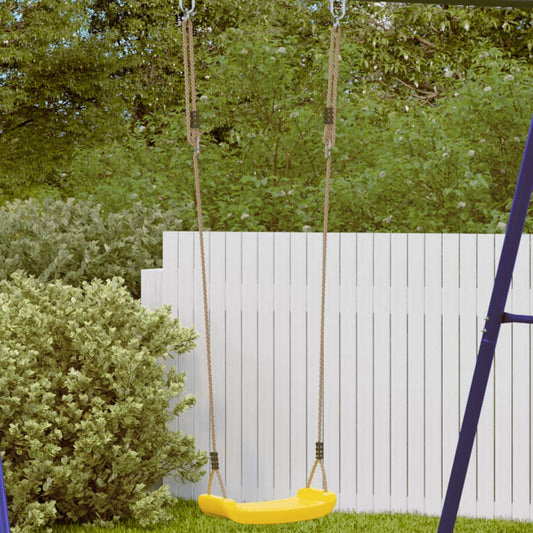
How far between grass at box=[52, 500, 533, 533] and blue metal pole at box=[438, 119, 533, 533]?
1578 millimetres

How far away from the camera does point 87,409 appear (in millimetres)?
4738

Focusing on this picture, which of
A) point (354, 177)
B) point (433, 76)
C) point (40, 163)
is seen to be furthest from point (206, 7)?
point (354, 177)

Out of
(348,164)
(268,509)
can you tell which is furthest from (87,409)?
(348,164)

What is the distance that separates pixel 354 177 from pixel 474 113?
1.11 metres

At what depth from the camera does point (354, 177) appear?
24.0 ft

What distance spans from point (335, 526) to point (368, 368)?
2.94ft

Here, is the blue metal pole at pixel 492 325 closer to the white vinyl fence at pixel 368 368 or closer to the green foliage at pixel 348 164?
the white vinyl fence at pixel 368 368

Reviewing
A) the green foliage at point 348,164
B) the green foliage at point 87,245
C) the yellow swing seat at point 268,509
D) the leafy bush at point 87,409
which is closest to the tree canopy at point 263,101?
the green foliage at point 348,164

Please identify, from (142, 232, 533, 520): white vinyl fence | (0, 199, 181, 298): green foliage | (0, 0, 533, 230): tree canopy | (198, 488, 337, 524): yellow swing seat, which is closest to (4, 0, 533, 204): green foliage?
(0, 0, 533, 230): tree canopy

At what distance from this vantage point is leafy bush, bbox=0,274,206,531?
4.51 meters

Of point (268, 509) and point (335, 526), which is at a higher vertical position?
point (268, 509)

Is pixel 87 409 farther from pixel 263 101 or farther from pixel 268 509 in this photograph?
pixel 263 101

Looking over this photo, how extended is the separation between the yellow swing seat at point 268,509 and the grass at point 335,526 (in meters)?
1.12

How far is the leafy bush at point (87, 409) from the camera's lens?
177 inches
